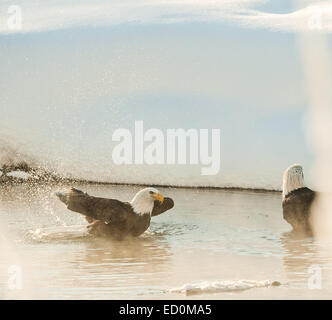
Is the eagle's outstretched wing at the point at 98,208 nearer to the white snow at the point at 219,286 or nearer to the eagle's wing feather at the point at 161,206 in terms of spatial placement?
the eagle's wing feather at the point at 161,206

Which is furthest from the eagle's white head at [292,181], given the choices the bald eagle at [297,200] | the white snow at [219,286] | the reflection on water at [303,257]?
the white snow at [219,286]

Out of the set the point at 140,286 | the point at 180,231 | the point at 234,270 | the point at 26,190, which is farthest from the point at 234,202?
the point at 140,286

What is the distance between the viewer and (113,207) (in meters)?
11.9

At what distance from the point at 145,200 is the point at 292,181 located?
2.63 meters

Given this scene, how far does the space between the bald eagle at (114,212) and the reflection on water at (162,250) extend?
16 centimetres

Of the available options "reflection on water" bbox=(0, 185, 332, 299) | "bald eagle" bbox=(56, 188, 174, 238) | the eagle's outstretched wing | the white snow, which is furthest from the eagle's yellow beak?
the white snow

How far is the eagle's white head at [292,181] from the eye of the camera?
13.1 metres

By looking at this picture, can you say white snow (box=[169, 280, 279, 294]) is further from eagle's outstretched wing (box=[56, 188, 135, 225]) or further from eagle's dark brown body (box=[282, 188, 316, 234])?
eagle's dark brown body (box=[282, 188, 316, 234])

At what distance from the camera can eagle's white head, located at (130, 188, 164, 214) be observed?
12.0 m

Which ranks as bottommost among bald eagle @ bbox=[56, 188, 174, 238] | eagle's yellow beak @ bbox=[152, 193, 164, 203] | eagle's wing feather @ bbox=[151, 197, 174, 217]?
bald eagle @ bbox=[56, 188, 174, 238]

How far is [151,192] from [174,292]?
13.4 ft

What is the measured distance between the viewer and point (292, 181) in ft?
42.9

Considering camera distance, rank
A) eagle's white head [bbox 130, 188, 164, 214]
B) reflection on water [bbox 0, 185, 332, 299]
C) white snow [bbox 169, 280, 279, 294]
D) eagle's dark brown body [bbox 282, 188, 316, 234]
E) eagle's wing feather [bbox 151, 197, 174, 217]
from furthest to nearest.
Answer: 1. eagle's wing feather [bbox 151, 197, 174, 217]
2. eagle's dark brown body [bbox 282, 188, 316, 234]
3. eagle's white head [bbox 130, 188, 164, 214]
4. reflection on water [bbox 0, 185, 332, 299]
5. white snow [bbox 169, 280, 279, 294]

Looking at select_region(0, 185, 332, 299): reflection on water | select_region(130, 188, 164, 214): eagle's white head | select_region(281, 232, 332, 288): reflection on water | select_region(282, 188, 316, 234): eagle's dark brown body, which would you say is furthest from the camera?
select_region(282, 188, 316, 234): eagle's dark brown body
